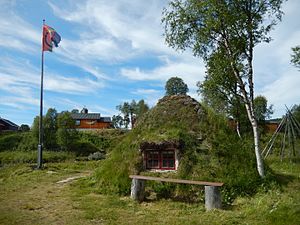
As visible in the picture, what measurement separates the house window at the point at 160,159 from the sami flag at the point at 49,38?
502 inches

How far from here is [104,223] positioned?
25.9 ft

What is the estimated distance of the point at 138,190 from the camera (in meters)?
10.4

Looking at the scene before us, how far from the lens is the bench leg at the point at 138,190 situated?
33.9 ft

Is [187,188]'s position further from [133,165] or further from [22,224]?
[22,224]

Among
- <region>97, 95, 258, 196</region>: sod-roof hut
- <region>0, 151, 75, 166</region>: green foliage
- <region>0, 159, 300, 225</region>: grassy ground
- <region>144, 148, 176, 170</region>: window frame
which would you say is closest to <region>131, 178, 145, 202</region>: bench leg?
<region>0, 159, 300, 225</region>: grassy ground

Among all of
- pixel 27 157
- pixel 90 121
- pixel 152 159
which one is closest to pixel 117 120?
pixel 90 121

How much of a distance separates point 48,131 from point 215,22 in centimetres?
3320

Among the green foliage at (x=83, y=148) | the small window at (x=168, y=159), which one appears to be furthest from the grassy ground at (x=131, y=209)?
the green foliage at (x=83, y=148)

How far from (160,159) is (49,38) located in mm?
13603

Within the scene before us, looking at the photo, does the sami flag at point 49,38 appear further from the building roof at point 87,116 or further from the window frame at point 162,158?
the building roof at point 87,116

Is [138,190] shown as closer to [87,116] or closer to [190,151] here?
[190,151]

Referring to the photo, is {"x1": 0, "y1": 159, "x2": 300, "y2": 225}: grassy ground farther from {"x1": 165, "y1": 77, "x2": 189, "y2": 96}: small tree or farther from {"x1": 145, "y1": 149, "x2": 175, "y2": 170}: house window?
{"x1": 165, "y1": 77, "x2": 189, "y2": 96}: small tree

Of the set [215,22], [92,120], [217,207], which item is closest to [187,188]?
[217,207]

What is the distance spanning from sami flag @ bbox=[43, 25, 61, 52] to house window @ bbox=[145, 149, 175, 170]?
12.8m
